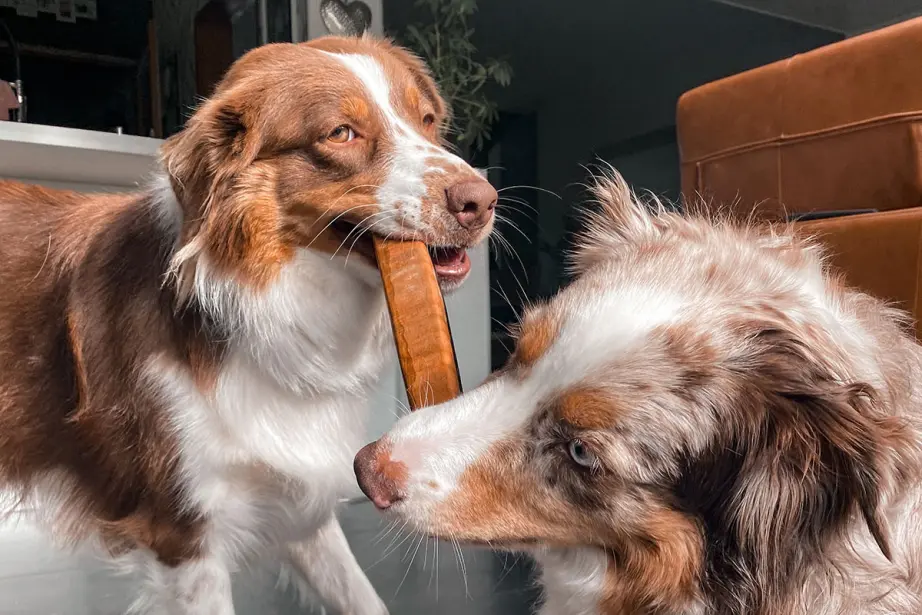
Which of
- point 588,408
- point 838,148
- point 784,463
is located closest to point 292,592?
point 588,408

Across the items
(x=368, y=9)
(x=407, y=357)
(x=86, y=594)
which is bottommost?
(x=86, y=594)

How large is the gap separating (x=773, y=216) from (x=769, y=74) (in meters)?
0.41

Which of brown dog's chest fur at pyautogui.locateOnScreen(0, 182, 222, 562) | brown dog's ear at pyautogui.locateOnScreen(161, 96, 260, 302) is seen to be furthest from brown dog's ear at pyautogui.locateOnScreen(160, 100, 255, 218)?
brown dog's chest fur at pyautogui.locateOnScreen(0, 182, 222, 562)

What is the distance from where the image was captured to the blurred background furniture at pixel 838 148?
1.50 meters

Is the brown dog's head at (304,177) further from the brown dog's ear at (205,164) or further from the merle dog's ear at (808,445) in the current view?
the merle dog's ear at (808,445)

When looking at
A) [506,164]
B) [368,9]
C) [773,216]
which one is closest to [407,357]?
[773,216]

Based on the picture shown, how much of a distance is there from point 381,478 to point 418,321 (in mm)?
425

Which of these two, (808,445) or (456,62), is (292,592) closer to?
(808,445)

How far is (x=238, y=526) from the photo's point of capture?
1.37 meters

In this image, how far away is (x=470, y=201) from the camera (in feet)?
4.14

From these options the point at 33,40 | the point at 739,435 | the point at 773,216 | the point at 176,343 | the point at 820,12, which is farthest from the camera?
the point at 820,12

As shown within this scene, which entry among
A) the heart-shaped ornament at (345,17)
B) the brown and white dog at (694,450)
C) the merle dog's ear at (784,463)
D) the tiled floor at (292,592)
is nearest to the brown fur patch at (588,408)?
the brown and white dog at (694,450)

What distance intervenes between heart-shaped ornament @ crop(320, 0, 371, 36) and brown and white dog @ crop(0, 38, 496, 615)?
1.55m

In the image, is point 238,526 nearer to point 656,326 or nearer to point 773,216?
point 656,326
